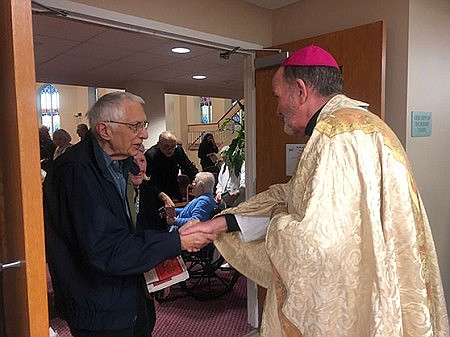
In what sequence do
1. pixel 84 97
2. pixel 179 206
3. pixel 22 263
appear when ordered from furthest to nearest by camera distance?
pixel 84 97, pixel 179 206, pixel 22 263

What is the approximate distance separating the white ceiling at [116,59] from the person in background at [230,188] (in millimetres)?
1072

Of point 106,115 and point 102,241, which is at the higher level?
point 106,115

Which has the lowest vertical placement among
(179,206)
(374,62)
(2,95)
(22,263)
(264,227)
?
(179,206)

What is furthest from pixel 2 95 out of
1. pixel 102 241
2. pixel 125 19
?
pixel 125 19

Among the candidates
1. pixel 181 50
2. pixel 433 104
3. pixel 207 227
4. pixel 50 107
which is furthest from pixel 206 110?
pixel 207 227

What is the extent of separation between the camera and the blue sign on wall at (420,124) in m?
2.05

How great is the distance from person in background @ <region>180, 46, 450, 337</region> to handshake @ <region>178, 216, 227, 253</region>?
0.29m

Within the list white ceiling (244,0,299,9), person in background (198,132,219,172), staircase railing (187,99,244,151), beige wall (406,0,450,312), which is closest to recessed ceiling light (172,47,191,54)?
white ceiling (244,0,299,9)

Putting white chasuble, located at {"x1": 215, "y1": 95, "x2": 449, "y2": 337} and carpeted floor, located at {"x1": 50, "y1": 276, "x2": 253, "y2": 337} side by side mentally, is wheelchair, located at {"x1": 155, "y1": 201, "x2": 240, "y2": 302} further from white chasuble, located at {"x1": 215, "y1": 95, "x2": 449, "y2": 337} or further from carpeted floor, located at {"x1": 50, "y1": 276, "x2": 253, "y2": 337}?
white chasuble, located at {"x1": 215, "y1": 95, "x2": 449, "y2": 337}

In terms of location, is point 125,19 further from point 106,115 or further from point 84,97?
point 84,97

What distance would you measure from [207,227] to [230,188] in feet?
8.11

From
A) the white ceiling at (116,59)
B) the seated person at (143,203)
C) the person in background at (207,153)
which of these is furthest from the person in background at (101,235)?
the person in background at (207,153)

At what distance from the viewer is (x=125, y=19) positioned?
6.30 feet

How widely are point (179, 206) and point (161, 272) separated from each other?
2.38m
